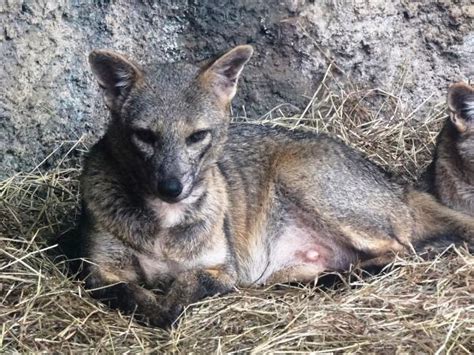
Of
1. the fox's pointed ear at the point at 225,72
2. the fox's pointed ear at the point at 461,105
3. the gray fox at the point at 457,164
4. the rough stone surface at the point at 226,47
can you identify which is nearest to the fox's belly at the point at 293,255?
the gray fox at the point at 457,164

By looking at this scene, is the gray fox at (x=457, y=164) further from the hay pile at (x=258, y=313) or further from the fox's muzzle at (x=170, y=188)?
the fox's muzzle at (x=170, y=188)

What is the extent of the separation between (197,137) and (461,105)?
213 centimetres

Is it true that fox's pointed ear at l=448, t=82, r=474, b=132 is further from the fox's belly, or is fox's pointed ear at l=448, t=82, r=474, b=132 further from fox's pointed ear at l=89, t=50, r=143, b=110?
fox's pointed ear at l=89, t=50, r=143, b=110

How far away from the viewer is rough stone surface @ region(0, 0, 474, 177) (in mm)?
7883

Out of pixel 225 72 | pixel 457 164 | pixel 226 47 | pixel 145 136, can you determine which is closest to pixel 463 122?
pixel 457 164

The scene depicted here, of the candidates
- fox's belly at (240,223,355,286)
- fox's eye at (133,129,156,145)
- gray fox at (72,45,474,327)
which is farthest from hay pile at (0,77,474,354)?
fox's eye at (133,129,156,145)

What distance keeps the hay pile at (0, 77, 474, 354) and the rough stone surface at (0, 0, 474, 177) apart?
0.98m

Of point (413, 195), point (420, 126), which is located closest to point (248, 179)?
point (413, 195)

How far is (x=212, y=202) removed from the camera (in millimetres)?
6656

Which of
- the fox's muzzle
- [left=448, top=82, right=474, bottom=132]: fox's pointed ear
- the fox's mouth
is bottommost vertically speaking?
the fox's mouth

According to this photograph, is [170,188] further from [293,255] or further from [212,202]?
[293,255]

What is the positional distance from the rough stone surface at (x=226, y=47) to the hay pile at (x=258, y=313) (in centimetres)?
98

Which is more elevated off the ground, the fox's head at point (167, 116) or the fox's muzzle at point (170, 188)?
the fox's head at point (167, 116)

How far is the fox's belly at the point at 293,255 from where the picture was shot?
23.1ft
